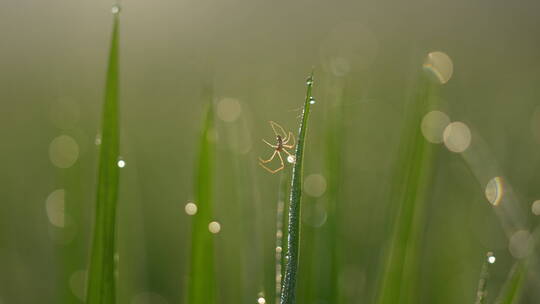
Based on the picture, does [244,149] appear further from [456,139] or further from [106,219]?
[106,219]

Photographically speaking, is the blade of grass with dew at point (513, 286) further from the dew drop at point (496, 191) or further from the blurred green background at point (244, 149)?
the dew drop at point (496, 191)

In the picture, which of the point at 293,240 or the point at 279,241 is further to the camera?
the point at 279,241

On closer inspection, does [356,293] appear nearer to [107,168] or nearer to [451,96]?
[107,168]

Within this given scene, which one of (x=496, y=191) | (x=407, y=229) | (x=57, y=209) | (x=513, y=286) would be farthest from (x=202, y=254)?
(x=57, y=209)

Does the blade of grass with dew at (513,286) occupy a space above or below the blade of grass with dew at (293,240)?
below

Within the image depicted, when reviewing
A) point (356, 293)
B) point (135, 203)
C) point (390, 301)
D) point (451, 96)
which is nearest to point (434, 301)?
point (356, 293)

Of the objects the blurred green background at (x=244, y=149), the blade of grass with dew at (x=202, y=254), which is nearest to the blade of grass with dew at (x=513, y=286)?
the blurred green background at (x=244, y=149)

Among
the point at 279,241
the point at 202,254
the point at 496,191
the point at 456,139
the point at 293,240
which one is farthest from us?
the point at 456,139
